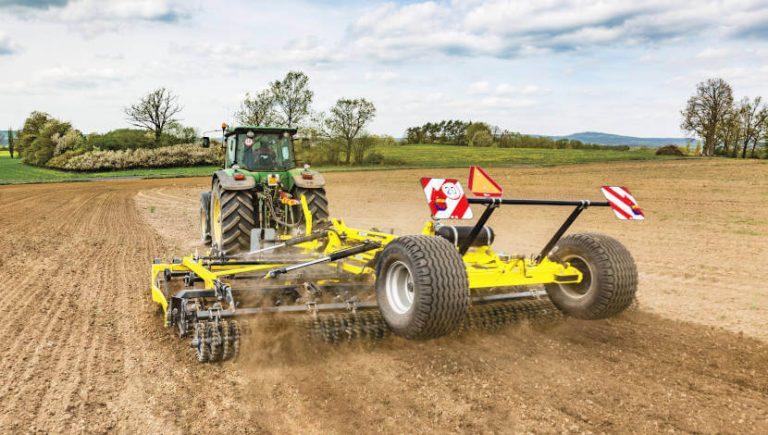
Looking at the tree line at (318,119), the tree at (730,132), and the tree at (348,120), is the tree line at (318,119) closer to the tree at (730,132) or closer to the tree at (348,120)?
the tree at (348,120)

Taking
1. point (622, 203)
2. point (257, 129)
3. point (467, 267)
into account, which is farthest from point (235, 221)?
point (622, 203)

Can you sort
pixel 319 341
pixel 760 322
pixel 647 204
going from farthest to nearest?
pixel 647 204
pixel 760 322
pixel 319 341

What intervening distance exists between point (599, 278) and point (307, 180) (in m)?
4.52

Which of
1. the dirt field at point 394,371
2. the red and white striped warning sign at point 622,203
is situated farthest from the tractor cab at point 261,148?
the red and white striped warning sign at point 622,203

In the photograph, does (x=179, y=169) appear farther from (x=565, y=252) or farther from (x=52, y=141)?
(x=565, y=252)

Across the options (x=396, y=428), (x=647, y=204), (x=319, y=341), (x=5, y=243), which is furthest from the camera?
(x=647, y=204)

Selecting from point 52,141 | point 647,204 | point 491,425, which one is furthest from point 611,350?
point 52,141

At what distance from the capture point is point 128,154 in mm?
37375

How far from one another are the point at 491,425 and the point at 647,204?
50.3 feet

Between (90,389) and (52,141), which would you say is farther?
(52,141)

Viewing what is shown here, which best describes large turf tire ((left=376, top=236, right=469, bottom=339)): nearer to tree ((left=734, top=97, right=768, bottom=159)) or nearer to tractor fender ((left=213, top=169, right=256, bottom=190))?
tractor fender ((left=213, top=169, right=256, bottom=190))

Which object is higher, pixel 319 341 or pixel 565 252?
pixel 565 252

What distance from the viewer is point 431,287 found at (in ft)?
13.3

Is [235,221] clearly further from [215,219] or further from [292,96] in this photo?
[292,96]
